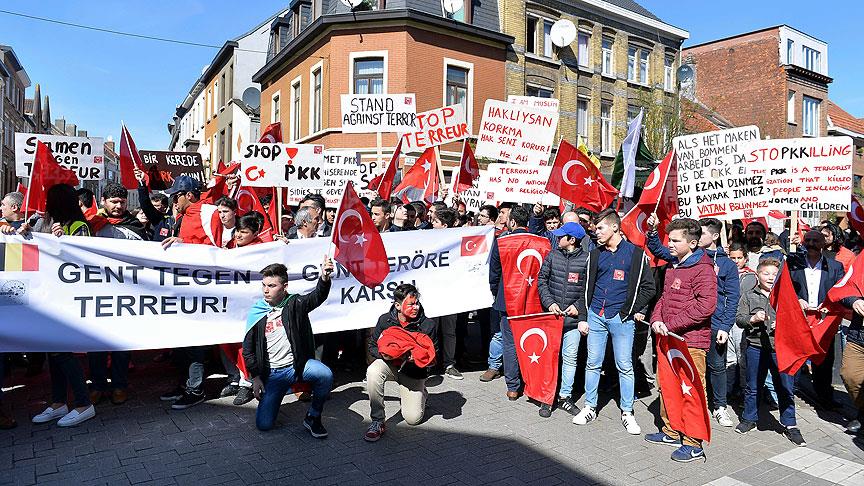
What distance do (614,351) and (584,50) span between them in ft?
81.2

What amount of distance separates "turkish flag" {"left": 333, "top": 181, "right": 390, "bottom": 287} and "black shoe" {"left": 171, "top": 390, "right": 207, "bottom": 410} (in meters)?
2.03

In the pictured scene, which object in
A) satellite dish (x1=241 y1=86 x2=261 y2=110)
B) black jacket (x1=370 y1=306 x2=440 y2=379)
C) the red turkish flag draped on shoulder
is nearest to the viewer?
black jacket (x1=370 y1=306 x2=440 y2=379)

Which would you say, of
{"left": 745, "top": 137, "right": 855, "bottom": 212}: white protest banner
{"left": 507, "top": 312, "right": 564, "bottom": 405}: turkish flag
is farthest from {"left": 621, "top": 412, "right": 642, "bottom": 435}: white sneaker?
{"left": 745, "top": 137, "right": 855, "bottom": 212}: white protest banner

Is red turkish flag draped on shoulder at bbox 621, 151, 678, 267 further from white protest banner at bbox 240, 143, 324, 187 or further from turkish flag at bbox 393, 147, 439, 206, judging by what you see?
white protest banner at bbox 240, 143, 324, 187

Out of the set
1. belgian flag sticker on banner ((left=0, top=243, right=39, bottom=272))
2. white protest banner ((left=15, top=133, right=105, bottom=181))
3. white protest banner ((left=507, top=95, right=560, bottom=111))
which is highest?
white protest banner ((left=507, top=95, right=560, bottom=111))

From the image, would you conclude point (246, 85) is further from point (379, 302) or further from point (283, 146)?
point (379, 302)

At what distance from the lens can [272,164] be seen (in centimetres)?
929

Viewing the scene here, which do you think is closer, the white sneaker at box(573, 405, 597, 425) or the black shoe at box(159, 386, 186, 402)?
the white sneaker at box(573, 405, 597, 425)

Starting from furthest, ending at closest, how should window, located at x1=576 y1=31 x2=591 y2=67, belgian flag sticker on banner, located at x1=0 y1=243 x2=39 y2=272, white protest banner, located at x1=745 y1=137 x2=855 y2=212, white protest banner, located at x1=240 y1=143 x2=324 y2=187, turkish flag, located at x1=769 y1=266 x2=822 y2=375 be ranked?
1. window, located at x1=576 y1=31 x2=591 y2=67
2. white protest banner, located at x1=240 y1=143 x2=324 y2=187
3. white protest banner, located at x1=745 y1=137 x2=855 y2=212
4. turkish flag, located at x1=769 y1=266 x2=822 y2=375
5. belgian flag sticker on banner, located at x1=0 y1=243 x2=39 y2=272

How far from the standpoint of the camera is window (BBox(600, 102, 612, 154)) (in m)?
29.1

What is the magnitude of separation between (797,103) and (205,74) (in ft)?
122

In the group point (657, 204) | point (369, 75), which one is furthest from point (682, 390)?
point (369, 75)

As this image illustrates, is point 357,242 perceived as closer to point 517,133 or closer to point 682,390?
point 682,390

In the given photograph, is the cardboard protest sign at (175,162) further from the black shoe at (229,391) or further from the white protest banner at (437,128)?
the black shoe at (229,391)
